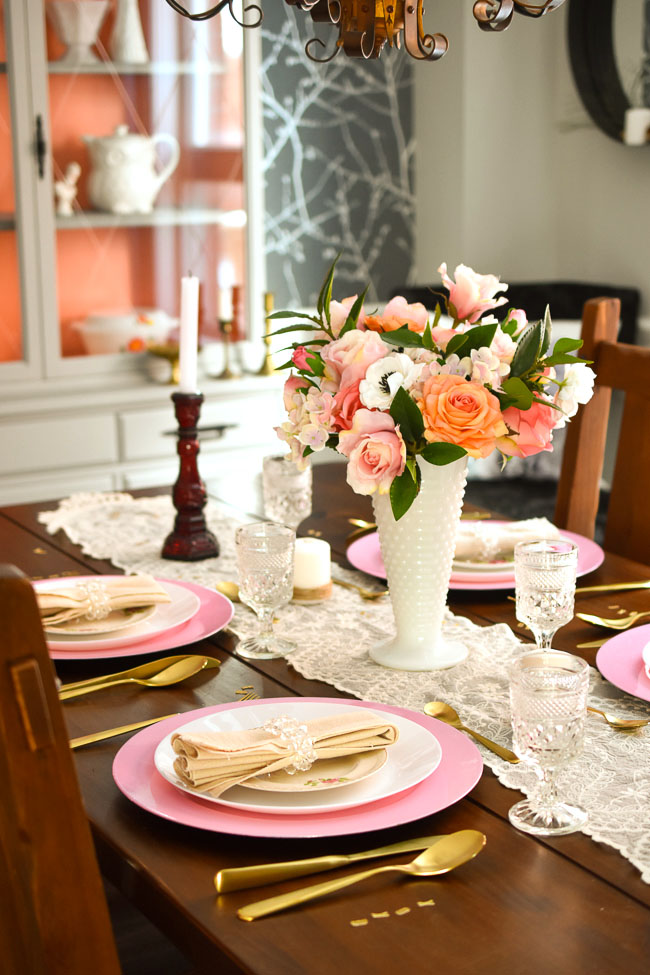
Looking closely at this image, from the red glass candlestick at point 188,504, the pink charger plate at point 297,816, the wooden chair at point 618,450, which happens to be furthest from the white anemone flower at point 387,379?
the wooden chair at point 618,450

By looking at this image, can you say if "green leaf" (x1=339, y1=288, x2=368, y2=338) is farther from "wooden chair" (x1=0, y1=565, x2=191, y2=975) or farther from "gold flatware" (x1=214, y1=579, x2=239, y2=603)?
"wooden chair" (x1=0, y1=565, x2=191, y2=975)

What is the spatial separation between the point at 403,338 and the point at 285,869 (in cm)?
51

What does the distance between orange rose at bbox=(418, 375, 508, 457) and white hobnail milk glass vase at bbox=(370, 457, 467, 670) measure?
0.07 meters

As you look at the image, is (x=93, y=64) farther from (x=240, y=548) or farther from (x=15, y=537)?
(x=240, y=548)

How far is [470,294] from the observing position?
1.16 meters

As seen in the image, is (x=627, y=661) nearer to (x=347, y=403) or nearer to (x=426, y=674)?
(x=426, y=674)

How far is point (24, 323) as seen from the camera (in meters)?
2.77

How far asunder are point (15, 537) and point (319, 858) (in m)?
1.01

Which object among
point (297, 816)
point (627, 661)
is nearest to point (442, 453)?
point (627, 661)

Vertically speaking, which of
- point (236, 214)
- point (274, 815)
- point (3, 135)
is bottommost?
point (274, 815)

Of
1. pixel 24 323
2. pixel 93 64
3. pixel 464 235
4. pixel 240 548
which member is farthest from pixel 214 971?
pixel 464 235

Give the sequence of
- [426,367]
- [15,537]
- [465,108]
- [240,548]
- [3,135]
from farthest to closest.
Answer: [465,108] → [3,135] → [15,537] → [240,548] → [426,367]

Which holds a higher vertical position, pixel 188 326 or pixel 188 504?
pixel 188 326

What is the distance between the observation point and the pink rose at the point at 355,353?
1108mm
